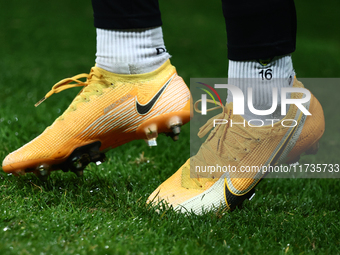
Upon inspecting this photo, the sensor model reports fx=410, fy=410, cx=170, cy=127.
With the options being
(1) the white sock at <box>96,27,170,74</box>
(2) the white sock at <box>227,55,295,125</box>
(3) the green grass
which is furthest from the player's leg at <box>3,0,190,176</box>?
(2) the white sock at <box>227,55,295,125</box>

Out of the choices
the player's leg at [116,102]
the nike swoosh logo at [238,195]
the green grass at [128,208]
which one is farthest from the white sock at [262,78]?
the green grass at [128,208]

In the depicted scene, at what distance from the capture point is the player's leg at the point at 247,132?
1467 mm

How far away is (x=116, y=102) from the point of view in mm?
1729

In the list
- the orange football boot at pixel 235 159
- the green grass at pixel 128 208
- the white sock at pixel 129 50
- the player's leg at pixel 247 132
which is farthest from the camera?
the white sock at pixel 129 50

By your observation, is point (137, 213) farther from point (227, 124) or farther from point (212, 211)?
point (227, 124)

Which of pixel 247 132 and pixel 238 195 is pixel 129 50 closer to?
pixel 247 132

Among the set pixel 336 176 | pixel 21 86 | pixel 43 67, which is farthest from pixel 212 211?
pixel 43 67

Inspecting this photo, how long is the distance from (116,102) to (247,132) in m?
0.56

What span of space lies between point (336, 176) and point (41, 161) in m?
1.57

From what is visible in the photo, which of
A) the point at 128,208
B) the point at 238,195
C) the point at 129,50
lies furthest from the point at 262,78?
the point at 128,208

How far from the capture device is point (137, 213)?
1536 millimetres

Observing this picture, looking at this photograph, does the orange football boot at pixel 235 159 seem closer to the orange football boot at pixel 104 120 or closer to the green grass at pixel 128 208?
the green grass at pixel 128 208

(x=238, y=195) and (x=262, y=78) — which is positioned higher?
(x=262, y=78)

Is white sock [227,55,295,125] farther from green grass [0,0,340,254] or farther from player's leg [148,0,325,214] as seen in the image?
green grass [0,0,340,254]
